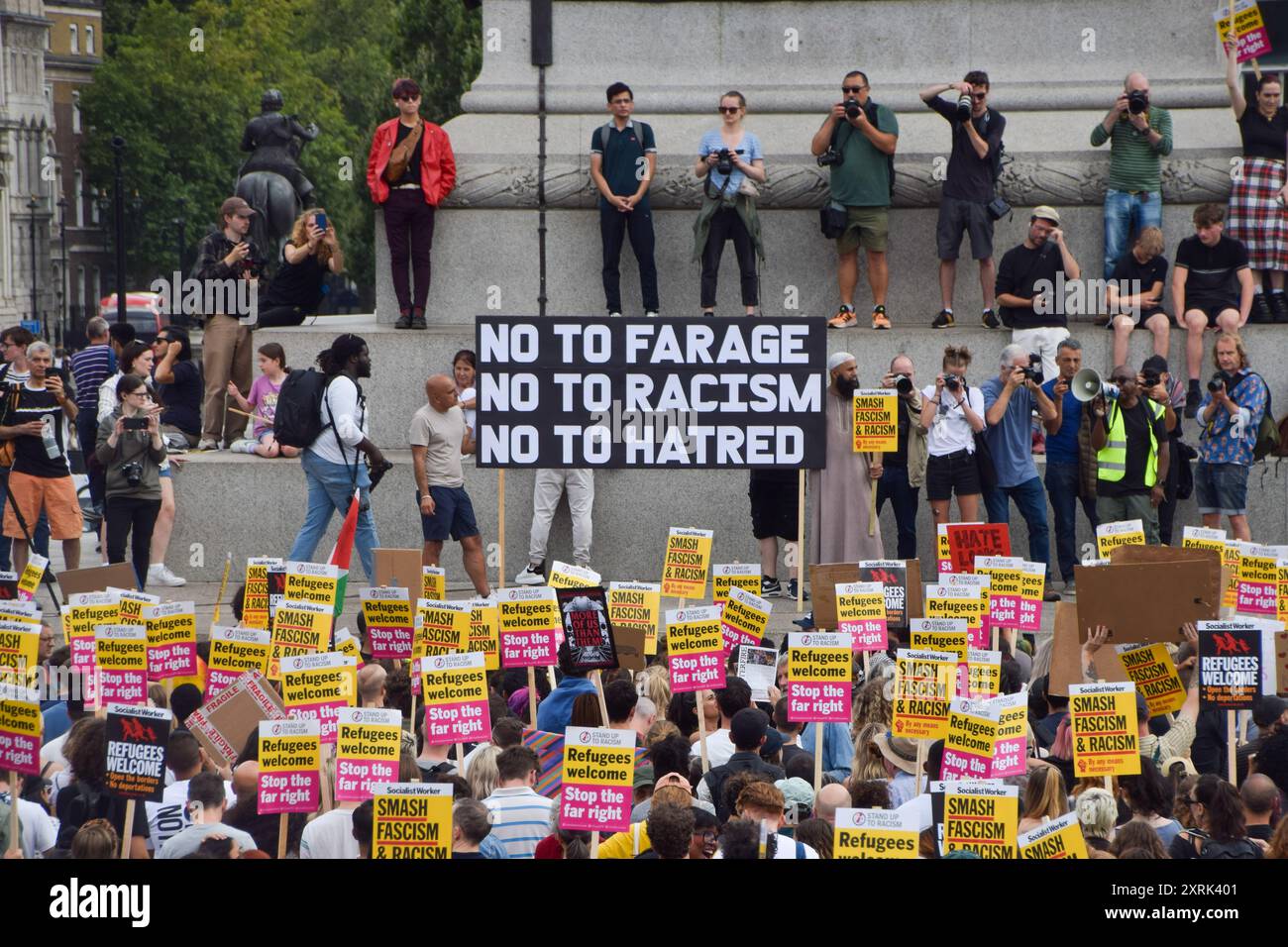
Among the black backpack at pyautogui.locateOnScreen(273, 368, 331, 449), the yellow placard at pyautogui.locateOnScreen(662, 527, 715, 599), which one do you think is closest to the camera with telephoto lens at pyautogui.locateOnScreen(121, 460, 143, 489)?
the black backpack at pyautogui.locateOnScreen(273, 368, 331, 449)

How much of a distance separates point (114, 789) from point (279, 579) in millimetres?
3613

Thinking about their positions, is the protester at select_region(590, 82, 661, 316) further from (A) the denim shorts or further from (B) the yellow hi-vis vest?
(A) the denim shorts

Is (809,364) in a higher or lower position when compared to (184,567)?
higher

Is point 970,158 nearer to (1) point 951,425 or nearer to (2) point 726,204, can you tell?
(2) point 726,204

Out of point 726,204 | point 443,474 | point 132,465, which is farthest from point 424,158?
point 132,465

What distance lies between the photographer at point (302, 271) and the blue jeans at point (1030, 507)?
5.54m

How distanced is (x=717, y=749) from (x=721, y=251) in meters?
7.75

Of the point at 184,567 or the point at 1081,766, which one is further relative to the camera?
the point at 184,567

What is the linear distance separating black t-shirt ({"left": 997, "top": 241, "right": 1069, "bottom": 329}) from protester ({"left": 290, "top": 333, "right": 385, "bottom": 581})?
5.03 meters

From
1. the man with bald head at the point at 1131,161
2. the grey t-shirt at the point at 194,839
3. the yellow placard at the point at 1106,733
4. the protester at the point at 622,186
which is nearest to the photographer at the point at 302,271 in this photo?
the protester at the point at 622,186

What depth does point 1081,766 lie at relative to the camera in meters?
8.03
